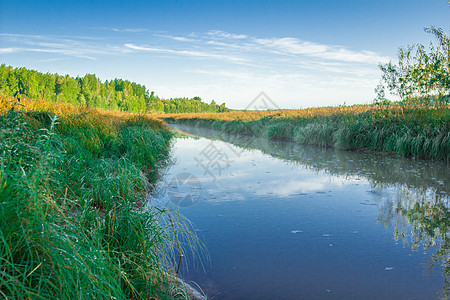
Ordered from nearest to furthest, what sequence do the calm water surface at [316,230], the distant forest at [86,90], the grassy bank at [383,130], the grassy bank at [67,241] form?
the grassy bank at [67,241], the calm water surface at [316,230], the grassy bank at [383,130], the distant forest at [86,90]

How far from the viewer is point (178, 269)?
7.97 feet

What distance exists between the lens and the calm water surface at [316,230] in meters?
2.20

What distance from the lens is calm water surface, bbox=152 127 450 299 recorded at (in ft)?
7.20

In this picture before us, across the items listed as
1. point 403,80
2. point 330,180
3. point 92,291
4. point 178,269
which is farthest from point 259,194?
point 403,80

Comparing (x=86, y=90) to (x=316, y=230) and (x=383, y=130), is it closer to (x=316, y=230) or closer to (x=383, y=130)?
(x=383, y=130)

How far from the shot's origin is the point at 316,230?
3221 millimetres

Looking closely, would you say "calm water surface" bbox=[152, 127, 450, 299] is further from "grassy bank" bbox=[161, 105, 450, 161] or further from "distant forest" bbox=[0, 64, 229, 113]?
"distant forest" bbox=[0, 64, 229, 113]

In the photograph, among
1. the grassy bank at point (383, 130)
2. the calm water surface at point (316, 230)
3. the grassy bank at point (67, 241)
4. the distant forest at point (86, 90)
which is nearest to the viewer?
the grassy bank at point (67, 241)

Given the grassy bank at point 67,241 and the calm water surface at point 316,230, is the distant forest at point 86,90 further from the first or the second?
the grassy bank at point 67,241

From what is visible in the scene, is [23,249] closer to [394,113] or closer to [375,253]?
[375,253]

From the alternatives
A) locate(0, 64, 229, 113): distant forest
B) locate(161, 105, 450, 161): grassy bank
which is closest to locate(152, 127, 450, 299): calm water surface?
locate(161, 105, 450, 161): grassy bank

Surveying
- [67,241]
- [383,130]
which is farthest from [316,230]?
[383,130]

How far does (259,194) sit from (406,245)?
2200 mm

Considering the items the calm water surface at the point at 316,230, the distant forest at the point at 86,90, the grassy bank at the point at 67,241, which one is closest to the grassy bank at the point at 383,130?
the calm water surface at the point at 316,230
